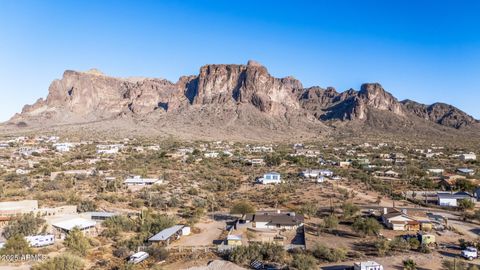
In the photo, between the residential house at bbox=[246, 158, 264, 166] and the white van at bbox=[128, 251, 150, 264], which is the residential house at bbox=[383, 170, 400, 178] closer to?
the residential house at bbox=[246, 158, 264, 166]

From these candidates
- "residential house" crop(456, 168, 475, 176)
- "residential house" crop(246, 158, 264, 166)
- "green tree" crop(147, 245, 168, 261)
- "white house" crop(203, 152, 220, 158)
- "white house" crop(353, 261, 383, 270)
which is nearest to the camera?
"white house" crop(353, 261, 383, 270)

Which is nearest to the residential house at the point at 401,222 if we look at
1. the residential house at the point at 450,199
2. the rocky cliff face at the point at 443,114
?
the residential house at the point at 450,199

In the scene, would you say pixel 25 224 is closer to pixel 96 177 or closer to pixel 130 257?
pixel 130 257

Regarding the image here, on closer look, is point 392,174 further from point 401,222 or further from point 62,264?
point 62,264

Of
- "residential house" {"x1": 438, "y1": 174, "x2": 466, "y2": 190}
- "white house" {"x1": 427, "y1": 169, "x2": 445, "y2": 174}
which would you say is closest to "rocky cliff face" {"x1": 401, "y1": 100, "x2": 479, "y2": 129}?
"white house" {"x1": 427, "y1": 169, "x2": 445, "y2": 174}

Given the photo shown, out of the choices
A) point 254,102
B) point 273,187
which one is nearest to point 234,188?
point 273,187

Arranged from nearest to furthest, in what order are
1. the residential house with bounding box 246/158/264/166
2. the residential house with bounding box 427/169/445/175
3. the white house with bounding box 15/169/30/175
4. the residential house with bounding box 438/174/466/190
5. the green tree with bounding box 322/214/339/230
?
the green tree with bounding box 322/214/339/230 < the residential house with bounding box 438/174/466/190 < the white house with bounding box 15/169/30/175 < the residential house with bounding box 427/169/445/175 < the residential house with bounding box 246/158/264/166
